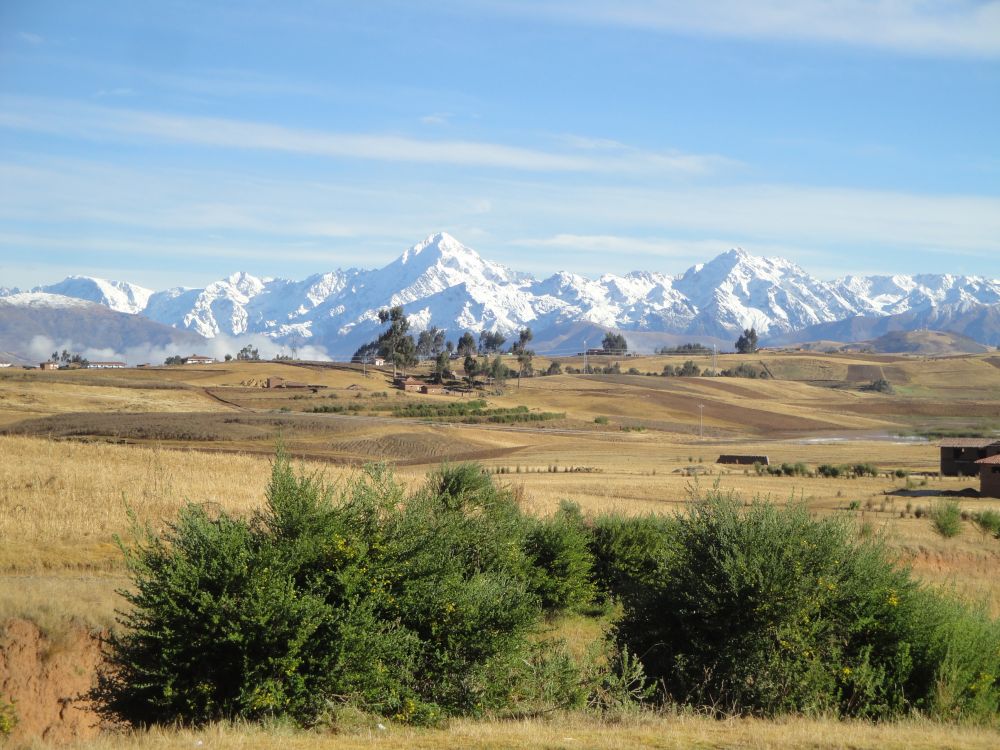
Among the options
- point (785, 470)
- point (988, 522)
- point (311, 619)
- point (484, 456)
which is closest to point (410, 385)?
point (484, 456)

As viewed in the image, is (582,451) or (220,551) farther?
(582,451)

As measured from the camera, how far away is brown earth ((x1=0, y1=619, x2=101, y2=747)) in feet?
59.5

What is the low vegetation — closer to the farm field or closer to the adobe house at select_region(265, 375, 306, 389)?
the farm field

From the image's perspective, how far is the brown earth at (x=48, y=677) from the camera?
1814cm

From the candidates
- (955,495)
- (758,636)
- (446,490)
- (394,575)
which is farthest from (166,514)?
(955,495)

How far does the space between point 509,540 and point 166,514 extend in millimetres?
15260

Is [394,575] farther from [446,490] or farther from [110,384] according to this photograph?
[110,384]

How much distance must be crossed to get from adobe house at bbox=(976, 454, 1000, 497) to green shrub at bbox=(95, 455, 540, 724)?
5912 centimetres

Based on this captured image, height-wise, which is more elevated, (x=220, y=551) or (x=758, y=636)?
(x=220, y=551)

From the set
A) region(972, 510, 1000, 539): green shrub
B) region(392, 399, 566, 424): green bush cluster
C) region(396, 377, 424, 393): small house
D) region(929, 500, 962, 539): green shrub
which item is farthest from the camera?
region(396, 377, 424, 393): small house

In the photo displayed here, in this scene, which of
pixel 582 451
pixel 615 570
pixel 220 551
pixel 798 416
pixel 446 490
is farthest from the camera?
pixel 798 416

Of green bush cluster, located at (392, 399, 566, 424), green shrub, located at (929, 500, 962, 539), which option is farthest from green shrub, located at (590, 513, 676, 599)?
green bush cluster, located at (392, 399, 566, 424)

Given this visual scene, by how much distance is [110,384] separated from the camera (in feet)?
463

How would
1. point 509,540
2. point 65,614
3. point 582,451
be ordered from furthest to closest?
point 582,451
point 509,540
point 65,614
